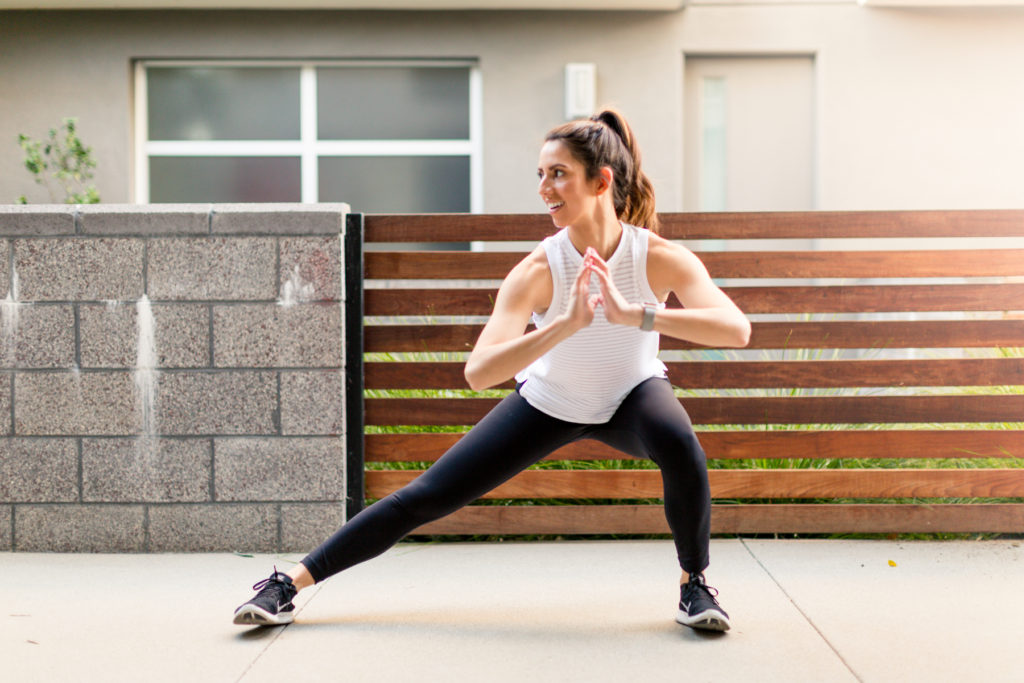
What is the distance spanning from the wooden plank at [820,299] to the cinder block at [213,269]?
463 mm

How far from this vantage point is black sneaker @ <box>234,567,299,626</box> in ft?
8.69

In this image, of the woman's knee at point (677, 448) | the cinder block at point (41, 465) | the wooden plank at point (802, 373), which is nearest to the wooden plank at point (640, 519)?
the wooden plank at point (802, 373)

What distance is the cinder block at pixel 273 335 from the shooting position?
358cm

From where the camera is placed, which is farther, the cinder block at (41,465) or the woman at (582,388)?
the cinder block at (41,465)

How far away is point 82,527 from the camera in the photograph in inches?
142

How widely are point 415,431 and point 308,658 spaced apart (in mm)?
1762

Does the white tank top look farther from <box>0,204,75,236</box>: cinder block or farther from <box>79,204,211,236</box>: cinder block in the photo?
<box>0,204,75,236</box>: cinder block

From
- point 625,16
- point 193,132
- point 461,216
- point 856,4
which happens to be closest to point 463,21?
point 625,16

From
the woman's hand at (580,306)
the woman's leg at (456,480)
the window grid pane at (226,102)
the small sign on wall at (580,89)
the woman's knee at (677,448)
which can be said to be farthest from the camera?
the window grid pane at (226,102)

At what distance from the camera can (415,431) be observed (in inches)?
164

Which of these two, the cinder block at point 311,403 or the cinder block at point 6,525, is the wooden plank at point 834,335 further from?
the cinder block at point 6,525

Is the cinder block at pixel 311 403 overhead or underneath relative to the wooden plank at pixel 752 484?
overhead

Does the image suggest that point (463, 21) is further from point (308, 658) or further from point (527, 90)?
point (308, 658)

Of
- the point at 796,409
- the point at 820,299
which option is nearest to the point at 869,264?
the point at 820,299
